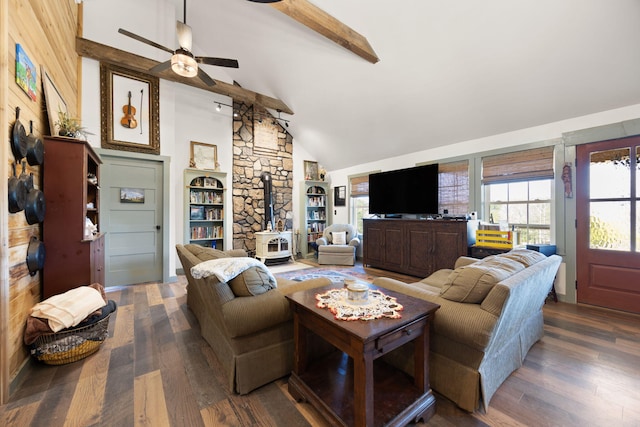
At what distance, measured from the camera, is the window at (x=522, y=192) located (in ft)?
11.5

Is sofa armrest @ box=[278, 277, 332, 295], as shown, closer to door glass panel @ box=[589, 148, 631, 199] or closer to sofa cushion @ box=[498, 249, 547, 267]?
sofa cushion @ box=[498, 249, 547, 267]

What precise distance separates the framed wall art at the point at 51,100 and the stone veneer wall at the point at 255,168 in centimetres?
318

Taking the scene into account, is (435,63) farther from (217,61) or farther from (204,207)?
(204,207)

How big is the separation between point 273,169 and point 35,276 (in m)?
4.64

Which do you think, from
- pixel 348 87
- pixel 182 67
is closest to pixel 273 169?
pixel 348 87

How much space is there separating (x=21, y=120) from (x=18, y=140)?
0.90 ft

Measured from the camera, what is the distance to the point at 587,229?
3.15 metres

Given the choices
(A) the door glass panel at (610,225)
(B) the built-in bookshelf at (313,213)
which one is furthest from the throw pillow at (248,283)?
(B) the built-in bookshelf at (313,213)

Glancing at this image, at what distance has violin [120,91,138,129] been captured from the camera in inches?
163

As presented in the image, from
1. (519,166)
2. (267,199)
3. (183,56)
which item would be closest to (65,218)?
(183,56)

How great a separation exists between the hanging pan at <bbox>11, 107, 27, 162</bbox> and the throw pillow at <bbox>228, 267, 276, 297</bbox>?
186cm

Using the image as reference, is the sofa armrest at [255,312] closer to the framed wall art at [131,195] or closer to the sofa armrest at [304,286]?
the sofa armrest at [304,286]

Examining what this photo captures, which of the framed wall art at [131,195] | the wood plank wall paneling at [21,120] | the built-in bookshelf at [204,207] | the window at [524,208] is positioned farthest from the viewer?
the built-in bookshelf at [204,207]

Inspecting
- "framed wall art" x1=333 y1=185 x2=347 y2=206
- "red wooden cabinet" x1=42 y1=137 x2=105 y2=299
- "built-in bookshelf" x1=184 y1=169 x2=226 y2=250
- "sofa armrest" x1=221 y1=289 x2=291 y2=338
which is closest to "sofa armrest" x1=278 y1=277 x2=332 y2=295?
"sofa armrest" x1=221 y1=289 x2=291 y2=338
